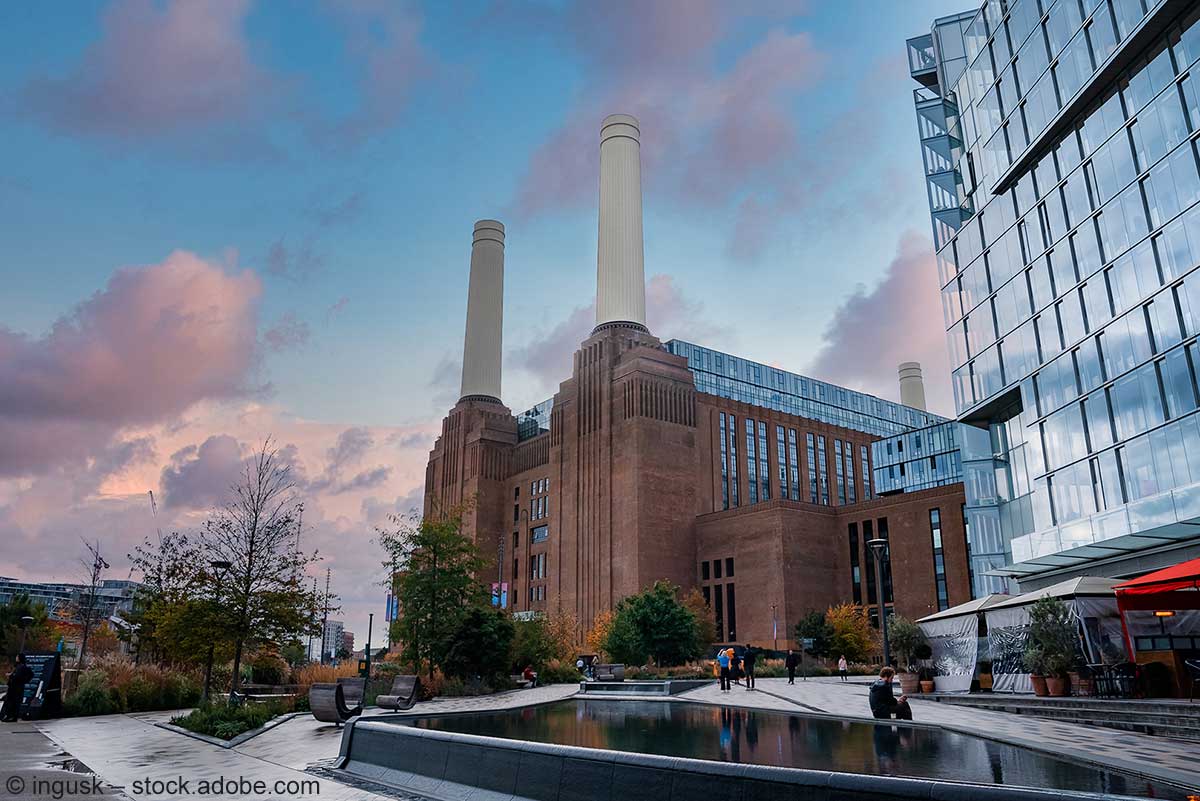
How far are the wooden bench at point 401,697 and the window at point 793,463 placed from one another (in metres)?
75.3

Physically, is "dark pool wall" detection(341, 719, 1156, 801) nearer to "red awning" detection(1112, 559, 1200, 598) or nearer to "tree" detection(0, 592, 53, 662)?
"red awning" detection(1112, 559, 1200, 598)

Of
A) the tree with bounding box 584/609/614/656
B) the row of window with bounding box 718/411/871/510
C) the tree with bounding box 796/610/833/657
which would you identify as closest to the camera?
the tree with bounding box 584/609/614/656

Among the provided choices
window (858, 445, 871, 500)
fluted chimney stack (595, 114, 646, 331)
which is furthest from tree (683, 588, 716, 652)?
window (858, 445, 871, 500)

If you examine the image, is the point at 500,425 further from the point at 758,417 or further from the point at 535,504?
the point at 758,417

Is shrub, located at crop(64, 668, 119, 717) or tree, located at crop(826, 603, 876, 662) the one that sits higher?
tree, located at crop(826, 603, 876, 662)

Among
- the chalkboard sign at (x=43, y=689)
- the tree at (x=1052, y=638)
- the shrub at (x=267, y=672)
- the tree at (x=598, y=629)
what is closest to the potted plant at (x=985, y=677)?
the tree at (x=1052, y=638)

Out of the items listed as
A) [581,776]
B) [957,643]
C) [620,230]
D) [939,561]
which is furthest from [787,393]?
[581,776]

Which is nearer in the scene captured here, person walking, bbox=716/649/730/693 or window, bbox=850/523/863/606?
person walking, bbox=716/649/730/693

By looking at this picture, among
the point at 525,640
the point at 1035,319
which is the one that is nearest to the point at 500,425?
the point at 525,640

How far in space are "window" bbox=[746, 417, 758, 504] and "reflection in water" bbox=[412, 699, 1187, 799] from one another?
68.0 metres

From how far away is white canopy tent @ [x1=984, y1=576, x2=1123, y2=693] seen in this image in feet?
67.5

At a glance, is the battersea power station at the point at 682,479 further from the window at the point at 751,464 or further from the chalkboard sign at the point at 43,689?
the chalkboard sign at the point at 43,689

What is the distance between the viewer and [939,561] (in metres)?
68.9

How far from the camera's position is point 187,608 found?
22047mm
